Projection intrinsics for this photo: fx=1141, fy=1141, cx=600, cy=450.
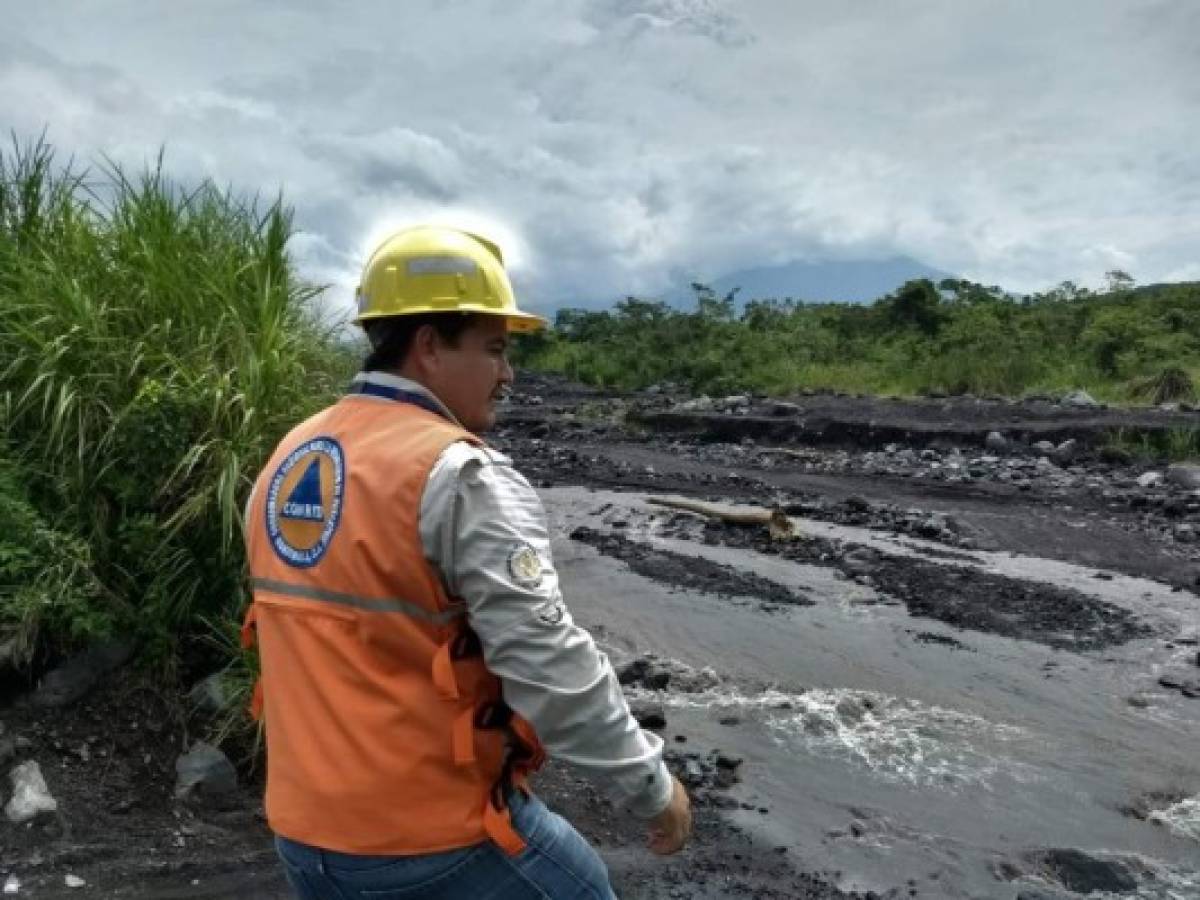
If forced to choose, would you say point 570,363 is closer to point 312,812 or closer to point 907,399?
point 907,399

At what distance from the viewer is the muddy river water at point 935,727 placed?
16.1ft

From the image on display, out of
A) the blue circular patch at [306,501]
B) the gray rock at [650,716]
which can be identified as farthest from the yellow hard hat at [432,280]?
the gray rock at [650,716]

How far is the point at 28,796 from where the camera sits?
439cm

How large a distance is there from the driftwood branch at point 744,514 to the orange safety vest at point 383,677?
9.28 m

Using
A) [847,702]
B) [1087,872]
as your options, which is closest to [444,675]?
[1087,872]

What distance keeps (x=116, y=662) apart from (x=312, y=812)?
3.54 meters

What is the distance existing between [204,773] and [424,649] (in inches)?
127

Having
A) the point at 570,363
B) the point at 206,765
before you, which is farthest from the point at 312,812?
the point at 570,363

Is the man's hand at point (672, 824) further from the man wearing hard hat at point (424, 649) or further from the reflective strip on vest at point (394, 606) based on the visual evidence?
the reflective strip on vest at point (394, 606)

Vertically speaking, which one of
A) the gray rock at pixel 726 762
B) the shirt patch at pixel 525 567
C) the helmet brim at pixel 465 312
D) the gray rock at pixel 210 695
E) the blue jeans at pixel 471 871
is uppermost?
the helmet brim at pixel 465 312

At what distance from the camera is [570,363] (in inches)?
1149

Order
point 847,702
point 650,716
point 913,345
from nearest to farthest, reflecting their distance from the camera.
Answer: point 650,716 → point 847,702 → point 913,345

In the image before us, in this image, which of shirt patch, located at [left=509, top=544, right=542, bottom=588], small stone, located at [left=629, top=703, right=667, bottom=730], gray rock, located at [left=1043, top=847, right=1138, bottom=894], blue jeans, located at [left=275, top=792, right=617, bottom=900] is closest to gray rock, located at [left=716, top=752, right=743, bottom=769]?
small stone, located at [left=629, top=703, right=667, bottom=730]

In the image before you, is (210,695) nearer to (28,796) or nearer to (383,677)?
(28,796)
